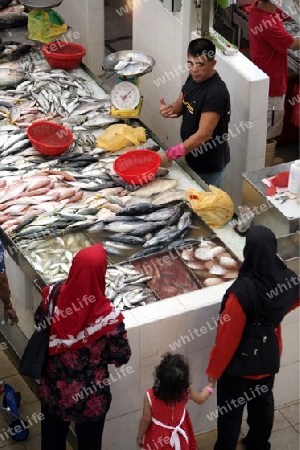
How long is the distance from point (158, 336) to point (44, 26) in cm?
510

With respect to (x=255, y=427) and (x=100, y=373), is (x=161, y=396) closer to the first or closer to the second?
(x=100, y=373)

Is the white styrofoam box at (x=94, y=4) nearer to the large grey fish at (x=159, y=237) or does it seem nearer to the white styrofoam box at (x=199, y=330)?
the large grey fish at (x=159, y=237)

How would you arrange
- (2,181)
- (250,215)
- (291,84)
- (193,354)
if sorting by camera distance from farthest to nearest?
(291,84), (2,181), (250,215), (193,354)

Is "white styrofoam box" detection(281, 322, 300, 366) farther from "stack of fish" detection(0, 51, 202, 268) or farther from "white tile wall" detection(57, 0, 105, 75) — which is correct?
"white tile wall" detection(57, 0, 105, 75)

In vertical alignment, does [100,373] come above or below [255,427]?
above

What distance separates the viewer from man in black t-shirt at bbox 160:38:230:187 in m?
7.68

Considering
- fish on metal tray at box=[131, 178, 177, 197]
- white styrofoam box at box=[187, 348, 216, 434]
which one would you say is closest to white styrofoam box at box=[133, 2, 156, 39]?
fish on metal tray at box=[131, 178, 177, 197]

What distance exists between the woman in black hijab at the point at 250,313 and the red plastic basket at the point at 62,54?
4.52 meters

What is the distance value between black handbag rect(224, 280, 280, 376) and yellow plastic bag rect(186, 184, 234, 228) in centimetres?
156

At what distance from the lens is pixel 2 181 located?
786 cm

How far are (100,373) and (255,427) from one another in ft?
4.35

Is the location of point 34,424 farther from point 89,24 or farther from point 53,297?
point 89,24

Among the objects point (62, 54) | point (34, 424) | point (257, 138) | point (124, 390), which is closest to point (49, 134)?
point (62, 54)

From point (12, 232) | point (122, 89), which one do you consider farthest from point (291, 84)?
point (12, 232)
